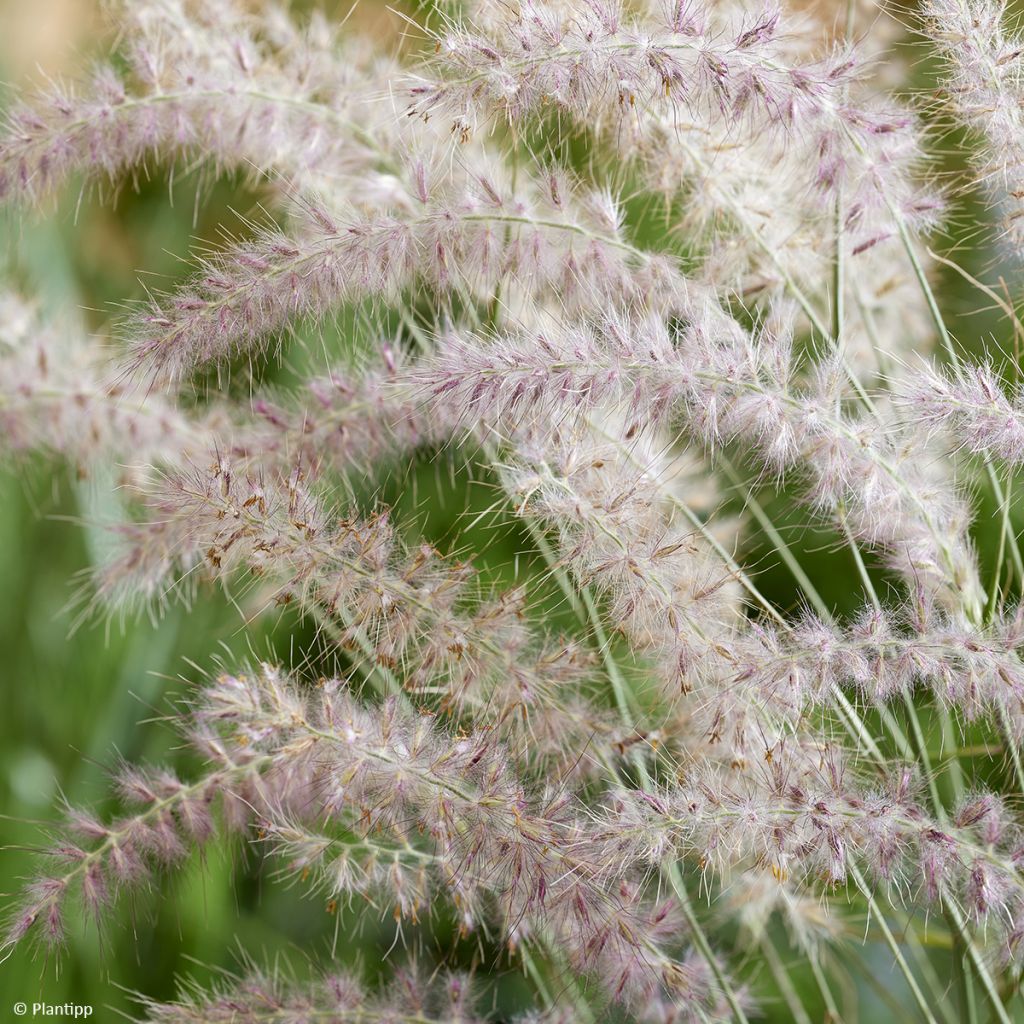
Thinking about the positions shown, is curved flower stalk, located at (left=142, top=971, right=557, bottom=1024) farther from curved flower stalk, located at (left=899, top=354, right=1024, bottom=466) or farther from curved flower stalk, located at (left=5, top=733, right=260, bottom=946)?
curved flower stalk, located at (left=899, top=354, right=1024, bottom=466)

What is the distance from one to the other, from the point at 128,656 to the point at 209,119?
41cm

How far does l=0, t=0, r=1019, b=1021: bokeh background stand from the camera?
1.88ft

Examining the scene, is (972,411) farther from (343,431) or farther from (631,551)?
(343,431)

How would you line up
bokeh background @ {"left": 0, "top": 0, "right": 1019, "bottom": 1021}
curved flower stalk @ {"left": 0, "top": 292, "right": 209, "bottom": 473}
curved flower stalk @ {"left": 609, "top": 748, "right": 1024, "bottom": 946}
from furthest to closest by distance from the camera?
bokeh background @ {"left": 0, "top": 0, "right": 1019, "bottom": 1021} → curved flower stalk @ {"left": 0, "top": 292, "right": 209, "bottom": 473} → curved flower stalk @ {"left": 609, "top": 748, "right": 1024, "bottom": 946}

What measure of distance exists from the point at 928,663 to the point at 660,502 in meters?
0.09

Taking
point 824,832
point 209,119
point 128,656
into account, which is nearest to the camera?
point 824,832

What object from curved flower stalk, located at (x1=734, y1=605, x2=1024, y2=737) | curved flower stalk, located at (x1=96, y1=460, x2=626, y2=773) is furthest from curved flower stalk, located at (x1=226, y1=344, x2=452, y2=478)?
curved flower stalk, located at (x1=734, y1=605, x2=1024, y2=737)

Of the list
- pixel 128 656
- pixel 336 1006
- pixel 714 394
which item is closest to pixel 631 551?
pixel 714 394

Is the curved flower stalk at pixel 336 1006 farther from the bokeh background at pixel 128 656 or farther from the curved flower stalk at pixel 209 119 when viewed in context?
the curved flower stalk at pixel 209 119

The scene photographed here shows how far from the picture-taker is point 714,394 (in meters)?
0.29

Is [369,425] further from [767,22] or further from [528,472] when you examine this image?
[767,22]

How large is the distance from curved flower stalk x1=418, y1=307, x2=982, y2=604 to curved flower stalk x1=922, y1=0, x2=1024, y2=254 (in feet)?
0.29

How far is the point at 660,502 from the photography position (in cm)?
33

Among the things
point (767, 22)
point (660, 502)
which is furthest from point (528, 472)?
point (767, 22)
